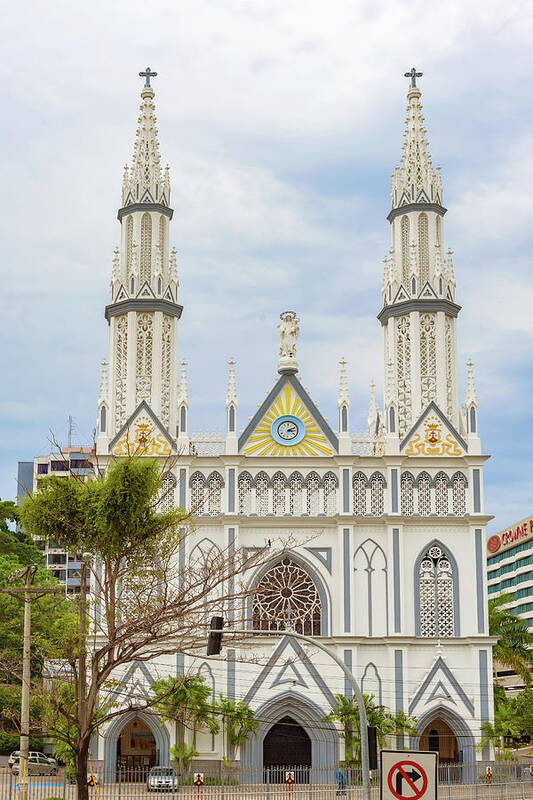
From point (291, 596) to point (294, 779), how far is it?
858cm

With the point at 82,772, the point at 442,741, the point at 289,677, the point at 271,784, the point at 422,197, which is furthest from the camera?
the point at 422,197

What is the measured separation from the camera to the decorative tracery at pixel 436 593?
175 ft

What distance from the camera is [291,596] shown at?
177ft

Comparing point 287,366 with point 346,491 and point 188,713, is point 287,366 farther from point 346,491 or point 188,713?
point 188,713

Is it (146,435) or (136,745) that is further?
(146,435)

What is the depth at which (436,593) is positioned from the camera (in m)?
53.7

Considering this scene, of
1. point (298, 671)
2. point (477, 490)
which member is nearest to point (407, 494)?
point (477, 490)

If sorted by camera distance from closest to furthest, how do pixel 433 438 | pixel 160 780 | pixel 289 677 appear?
pixel 160 780, pixel 289 677, pixel 433 438

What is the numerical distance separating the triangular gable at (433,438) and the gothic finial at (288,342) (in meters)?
6.27

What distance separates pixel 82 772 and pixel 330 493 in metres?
27.6

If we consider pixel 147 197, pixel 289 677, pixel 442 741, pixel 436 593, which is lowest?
pixel 442 741

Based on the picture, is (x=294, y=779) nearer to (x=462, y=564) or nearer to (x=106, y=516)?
(x=462, y=564)

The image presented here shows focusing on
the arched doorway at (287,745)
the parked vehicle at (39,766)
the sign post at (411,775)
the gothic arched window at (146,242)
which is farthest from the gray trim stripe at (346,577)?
the sign post at (411,775)

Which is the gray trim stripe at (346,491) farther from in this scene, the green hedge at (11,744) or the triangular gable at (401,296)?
the green hedge at (11,744)
